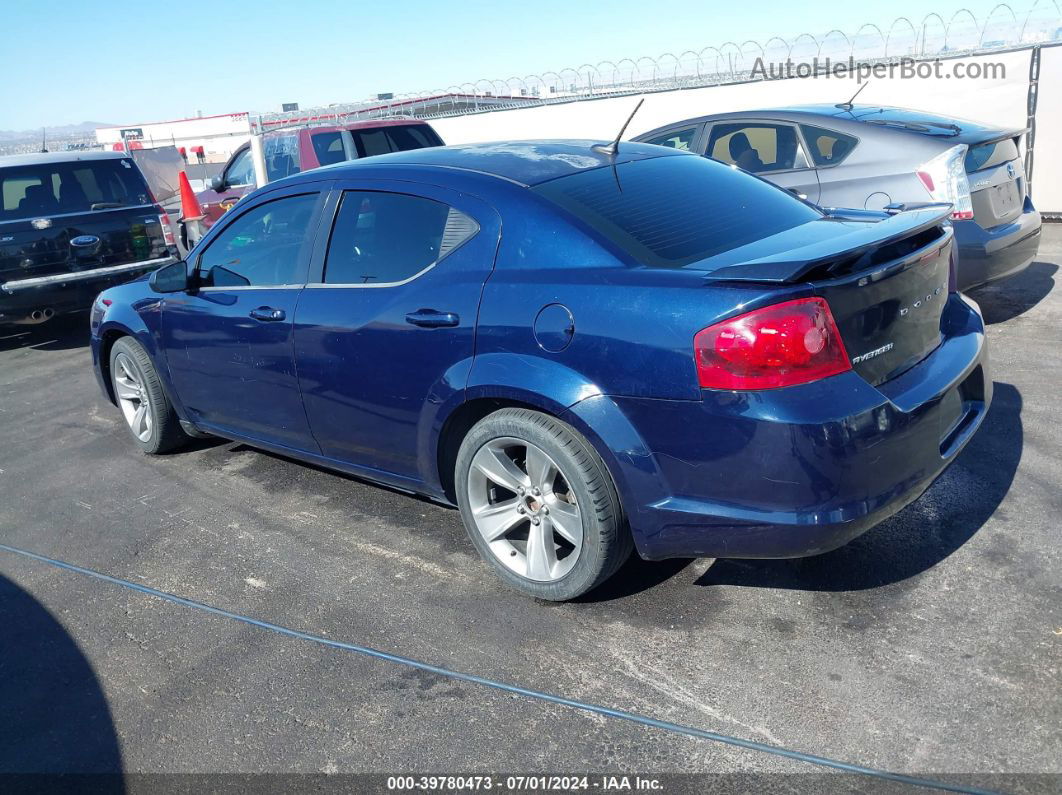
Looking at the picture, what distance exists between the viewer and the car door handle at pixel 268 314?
4215 millimetres

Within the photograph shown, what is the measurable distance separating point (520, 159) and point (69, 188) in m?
6.48

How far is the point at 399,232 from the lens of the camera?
12.7 ft

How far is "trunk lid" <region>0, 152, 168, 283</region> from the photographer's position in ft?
26.9

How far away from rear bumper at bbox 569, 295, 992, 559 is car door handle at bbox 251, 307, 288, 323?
1751 millimetres

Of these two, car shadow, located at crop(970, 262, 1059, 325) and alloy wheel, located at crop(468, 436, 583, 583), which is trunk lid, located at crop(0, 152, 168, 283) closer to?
alloy wheel, located at crop(468, 436, 583, 583)

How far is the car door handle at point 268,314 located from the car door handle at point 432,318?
33.7 inches

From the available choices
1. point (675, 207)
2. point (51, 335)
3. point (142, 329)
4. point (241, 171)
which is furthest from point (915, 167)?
point (241, 171)

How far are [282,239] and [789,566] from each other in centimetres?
274

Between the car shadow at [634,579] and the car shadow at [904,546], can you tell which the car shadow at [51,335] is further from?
the car shadow at [904,546]

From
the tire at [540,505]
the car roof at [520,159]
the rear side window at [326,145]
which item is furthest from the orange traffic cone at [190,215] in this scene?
the tire at [540,505]

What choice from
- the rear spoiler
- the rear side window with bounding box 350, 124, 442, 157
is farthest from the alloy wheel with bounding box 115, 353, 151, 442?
the rear side window with bounding box 350, 124, 442, 157

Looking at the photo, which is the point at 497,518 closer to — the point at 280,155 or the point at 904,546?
the point at 904,546

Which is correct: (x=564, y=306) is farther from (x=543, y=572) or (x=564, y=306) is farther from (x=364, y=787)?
(x=364, y=787)

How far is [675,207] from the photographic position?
366 centimetres
